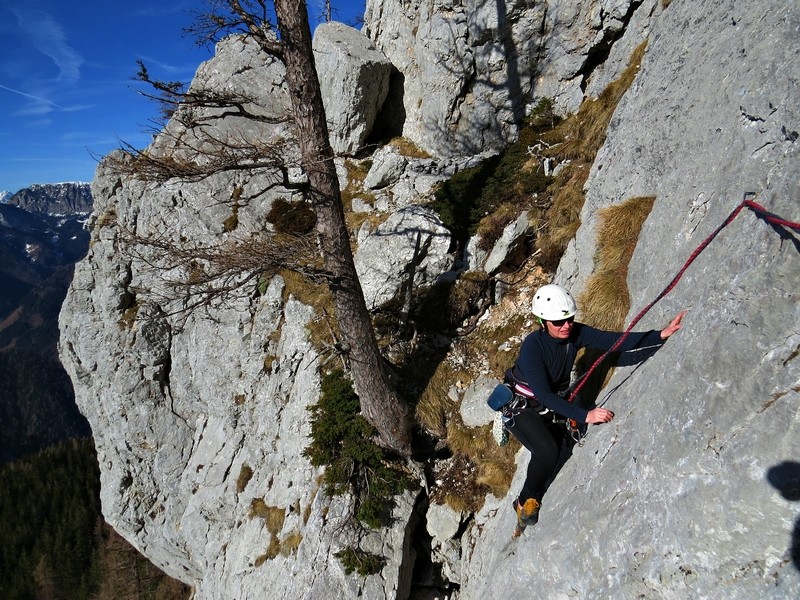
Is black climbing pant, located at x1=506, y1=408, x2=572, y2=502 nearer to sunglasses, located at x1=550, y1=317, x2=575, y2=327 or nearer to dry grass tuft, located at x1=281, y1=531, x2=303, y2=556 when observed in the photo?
sunglasses, located at x1=550, y1=317, x2=575, y2=327

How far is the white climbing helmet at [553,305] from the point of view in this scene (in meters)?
5.15

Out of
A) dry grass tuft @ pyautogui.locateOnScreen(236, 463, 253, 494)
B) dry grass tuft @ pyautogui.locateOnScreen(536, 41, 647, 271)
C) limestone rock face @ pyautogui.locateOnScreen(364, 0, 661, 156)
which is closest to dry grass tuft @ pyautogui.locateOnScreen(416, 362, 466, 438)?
dry grass tuft @ pyautogui.locateOnScreen(536, 41, 647, 271)

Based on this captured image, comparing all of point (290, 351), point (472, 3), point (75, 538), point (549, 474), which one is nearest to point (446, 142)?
point (472, 3)

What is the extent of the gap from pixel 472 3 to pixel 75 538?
235 feet

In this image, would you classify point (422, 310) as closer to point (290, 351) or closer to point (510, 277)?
point (510, 277)

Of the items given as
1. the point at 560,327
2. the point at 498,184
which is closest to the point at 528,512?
the point at 560,327

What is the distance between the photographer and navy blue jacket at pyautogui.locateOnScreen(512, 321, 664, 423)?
493 cm

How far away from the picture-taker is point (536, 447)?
5.71m

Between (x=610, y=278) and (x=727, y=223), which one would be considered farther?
(x=610, y=278)

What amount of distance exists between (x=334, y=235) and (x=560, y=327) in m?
4.09

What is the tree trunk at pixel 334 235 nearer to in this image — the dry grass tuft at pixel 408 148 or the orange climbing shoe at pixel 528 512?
the orange climbing shoe at pixel 528 512

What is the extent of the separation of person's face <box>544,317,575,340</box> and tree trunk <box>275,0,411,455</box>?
12.2 feet

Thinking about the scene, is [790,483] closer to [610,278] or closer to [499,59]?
[610,278]

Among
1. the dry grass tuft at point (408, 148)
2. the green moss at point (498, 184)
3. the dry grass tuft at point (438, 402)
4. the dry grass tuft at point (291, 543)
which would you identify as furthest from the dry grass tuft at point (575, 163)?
the dry grass tuft at point (291, 543)
